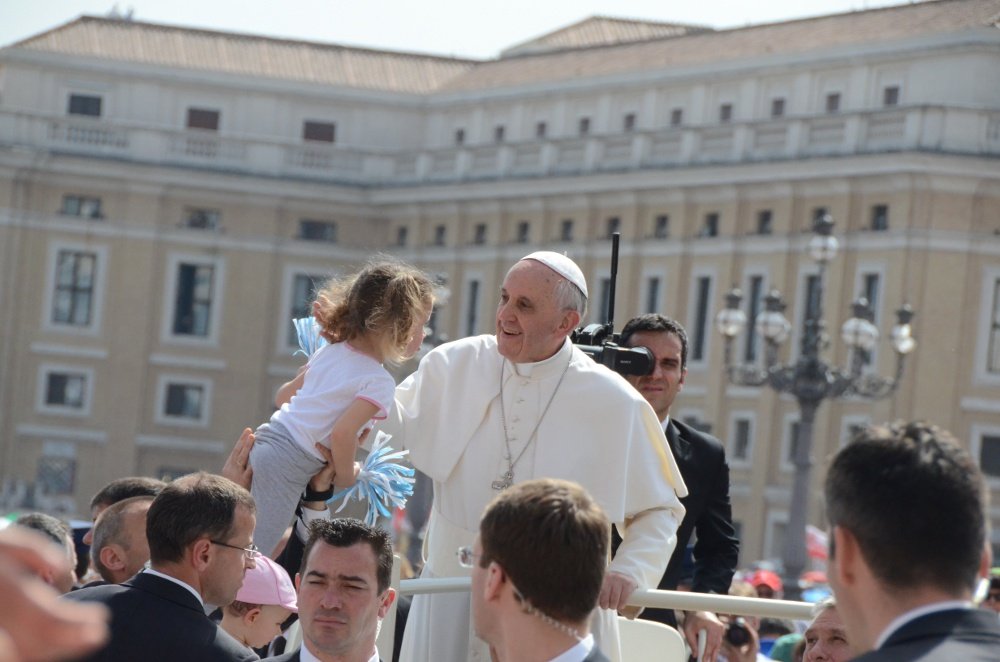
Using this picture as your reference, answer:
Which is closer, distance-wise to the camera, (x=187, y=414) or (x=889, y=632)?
(x=889, y=632)

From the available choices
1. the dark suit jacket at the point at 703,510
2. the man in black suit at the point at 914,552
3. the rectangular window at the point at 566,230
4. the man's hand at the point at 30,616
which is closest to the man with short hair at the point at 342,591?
the dark suit jacket at the point at 703,510

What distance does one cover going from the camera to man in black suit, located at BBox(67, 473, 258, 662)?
4.70 metres

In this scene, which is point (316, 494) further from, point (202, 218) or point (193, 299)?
point (202, 218)

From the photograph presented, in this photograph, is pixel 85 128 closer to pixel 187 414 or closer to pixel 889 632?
pixel 187 414

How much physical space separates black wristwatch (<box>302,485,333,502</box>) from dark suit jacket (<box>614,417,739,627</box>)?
1366 millimetres

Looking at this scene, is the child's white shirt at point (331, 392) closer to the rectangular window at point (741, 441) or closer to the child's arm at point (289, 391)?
the child's arm at point (289, 391)

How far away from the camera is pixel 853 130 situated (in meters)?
43.1

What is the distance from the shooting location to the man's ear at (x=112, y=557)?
6.16m

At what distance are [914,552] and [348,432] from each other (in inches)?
113

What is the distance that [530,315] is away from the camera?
19.0 feet

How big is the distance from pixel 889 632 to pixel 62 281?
55.3 meters

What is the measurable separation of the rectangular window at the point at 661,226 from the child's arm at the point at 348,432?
42.4m

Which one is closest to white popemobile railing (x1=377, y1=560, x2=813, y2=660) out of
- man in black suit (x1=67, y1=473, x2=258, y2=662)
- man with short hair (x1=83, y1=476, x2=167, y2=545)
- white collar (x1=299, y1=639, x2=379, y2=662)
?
white collar (x1=299, y1=639, x2=379, y2=662)

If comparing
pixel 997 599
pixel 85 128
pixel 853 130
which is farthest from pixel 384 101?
pixel 997 599
